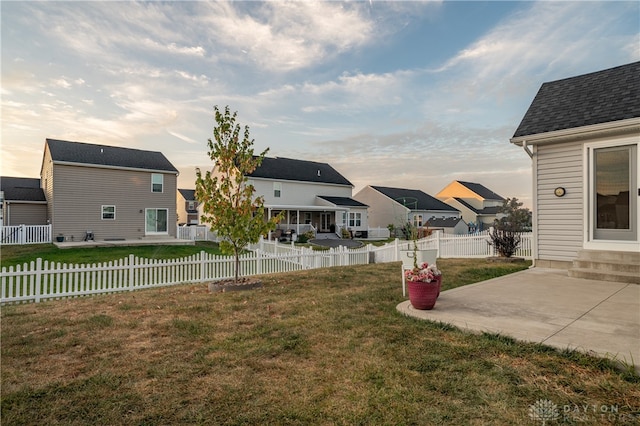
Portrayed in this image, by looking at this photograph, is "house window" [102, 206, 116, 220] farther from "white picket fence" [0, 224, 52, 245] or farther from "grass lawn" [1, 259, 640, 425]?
"grass lawn" [1, 259, 640, 425]

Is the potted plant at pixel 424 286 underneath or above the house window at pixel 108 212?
underneath

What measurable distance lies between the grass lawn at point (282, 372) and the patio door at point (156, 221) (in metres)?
19.7

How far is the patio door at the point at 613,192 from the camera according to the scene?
7.46 meters

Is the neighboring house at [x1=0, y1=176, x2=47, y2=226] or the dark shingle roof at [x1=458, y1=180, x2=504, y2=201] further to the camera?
the dark shingle roof at [x1=458, y1=180, x2=504, y2=201]

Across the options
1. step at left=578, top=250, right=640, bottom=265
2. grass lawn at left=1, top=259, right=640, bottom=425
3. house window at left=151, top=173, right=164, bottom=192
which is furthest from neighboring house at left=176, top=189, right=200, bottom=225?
step at left=578, top=250, right=640, bottom=265

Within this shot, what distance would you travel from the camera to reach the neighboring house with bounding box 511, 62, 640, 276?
7.53 metres

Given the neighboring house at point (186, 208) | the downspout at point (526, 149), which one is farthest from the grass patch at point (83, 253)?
the neighboring house at point (186, 208)

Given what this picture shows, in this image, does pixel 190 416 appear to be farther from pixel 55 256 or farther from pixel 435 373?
pixel 55 256

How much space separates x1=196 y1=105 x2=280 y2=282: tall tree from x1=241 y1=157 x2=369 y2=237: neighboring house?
19.6 metres

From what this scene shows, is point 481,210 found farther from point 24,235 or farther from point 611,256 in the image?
point 24,235

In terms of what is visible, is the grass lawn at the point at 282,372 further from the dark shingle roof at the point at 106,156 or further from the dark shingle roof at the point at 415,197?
the dark shingle roof at the point at 415,197

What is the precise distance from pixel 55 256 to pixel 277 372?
17346mm

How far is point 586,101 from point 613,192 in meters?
2.76

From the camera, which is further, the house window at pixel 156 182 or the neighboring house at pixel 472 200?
the neighboring house at pixel 472 200
